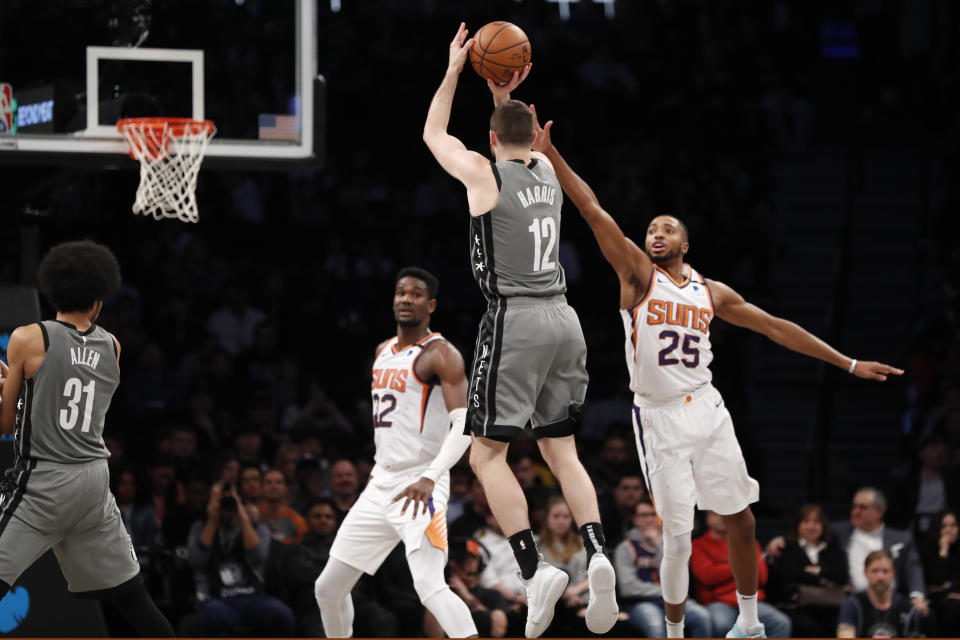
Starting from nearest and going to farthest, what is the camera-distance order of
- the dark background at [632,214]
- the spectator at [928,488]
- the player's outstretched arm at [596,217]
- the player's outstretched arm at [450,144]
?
the player's outstretched arm at [450,144] → the player's outstretched arm at [596,217] → the spectator at [928,488] → the dark background at [632,214]

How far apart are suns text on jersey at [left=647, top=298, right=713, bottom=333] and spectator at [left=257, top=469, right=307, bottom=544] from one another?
346 centimetres

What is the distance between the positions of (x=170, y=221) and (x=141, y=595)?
7845mm

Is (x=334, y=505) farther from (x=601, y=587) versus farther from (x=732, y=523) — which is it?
(x=601, y=587)

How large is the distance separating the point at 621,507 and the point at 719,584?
3.36ft

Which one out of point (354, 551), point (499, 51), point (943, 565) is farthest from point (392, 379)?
point (943, 565)

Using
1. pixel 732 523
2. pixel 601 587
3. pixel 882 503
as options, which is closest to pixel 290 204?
pixel 882 503

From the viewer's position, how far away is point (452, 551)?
389 inches

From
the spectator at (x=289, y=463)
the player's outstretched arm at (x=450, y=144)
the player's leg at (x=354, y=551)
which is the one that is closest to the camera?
the player's outstretched arm at (x=450, y=144)

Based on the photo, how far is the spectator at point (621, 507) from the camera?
10477 mm

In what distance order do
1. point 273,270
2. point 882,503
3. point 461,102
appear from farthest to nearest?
point 461,102, point 273,270, point 882,503

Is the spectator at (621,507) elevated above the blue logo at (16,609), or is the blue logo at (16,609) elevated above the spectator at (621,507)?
the spectator at (621,507)

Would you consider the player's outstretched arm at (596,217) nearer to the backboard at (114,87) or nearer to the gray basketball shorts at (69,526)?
the backboard at (114,87)

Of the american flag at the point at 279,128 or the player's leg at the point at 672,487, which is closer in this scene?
the player's leg at the point at 672,487

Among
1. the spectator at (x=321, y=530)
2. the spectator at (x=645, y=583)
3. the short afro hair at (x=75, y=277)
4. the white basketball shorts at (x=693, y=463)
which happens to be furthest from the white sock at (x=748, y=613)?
the short afro hair at (x=75, y=277)
